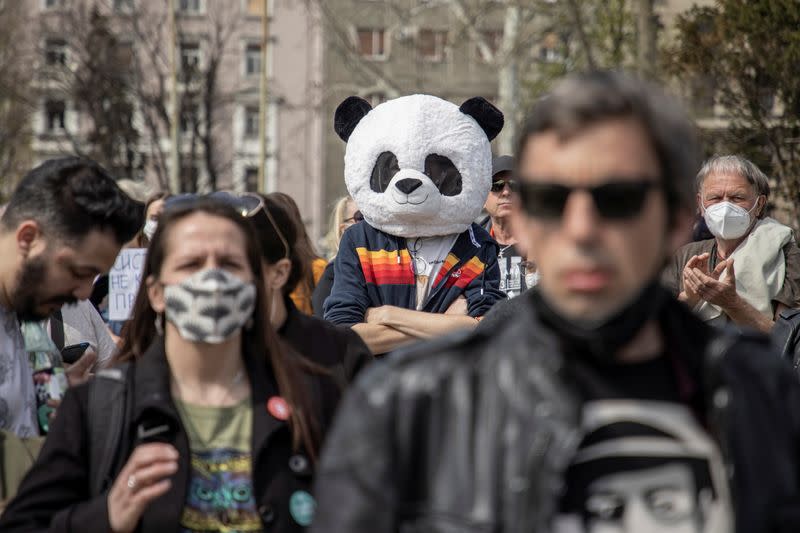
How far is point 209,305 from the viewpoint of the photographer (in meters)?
3.71

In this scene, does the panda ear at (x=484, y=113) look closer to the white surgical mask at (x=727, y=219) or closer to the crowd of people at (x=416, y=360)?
the crowd of people at (x=416, y=360)

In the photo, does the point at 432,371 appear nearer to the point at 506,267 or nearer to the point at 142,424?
the point at 142,424

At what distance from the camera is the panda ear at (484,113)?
22.8 feet

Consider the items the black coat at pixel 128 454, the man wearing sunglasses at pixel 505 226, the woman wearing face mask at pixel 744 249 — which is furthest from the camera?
the woman wearing face mask at pixel 744 249

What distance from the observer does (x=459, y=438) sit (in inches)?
101

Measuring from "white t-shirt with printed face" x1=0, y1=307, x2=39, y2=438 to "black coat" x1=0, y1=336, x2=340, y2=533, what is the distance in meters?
0.61

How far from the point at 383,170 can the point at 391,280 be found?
27.3 inches

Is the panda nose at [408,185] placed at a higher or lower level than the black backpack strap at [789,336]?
higher

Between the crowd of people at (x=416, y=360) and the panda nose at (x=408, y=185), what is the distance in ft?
0.04

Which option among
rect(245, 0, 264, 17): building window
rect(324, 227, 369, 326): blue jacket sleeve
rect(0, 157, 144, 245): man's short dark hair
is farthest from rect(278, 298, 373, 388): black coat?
rect(245, 0, 264, 17): building window

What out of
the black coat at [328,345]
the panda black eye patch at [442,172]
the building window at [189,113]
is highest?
the building window at [189,113]

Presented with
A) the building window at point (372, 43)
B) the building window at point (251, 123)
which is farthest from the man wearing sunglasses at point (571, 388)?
the building window at point (251, 123)

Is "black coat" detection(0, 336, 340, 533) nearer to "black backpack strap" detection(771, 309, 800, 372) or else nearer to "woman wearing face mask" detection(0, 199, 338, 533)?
"woman wearing face mask" detection(0, 199, 338, 533)

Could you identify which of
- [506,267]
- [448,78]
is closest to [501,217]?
[506,267]
